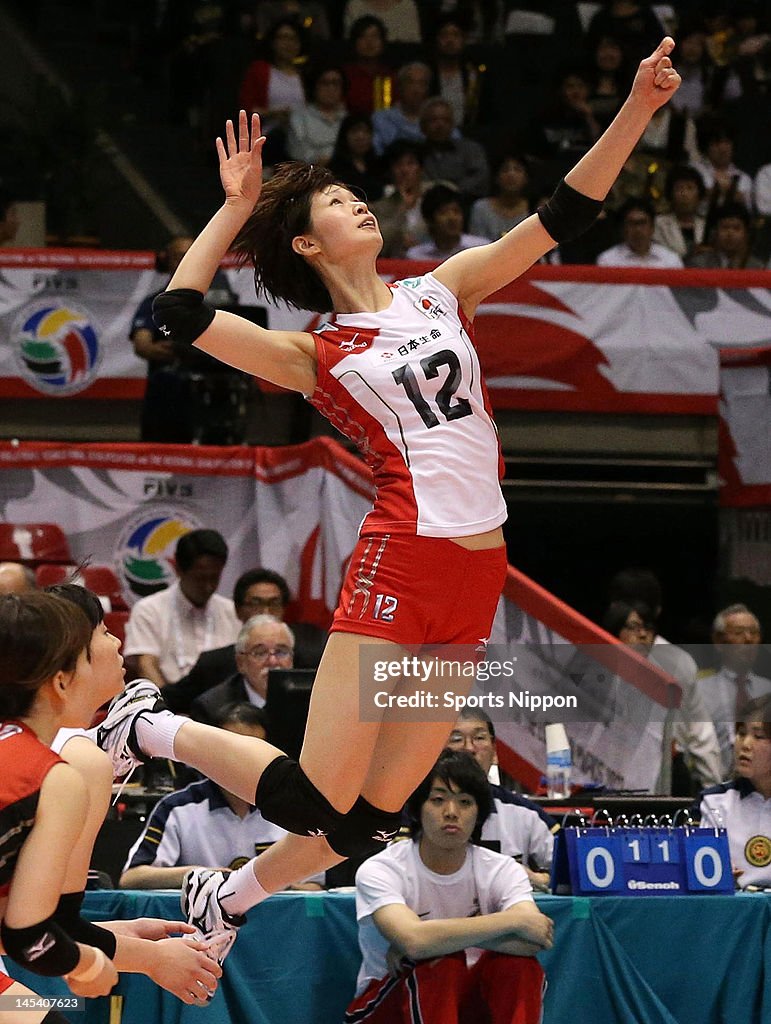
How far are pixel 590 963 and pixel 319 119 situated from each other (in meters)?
7.98

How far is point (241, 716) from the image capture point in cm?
632

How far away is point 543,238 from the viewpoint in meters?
4.70

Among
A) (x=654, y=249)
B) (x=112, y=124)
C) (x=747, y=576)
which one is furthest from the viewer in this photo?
(x=112, y=124)

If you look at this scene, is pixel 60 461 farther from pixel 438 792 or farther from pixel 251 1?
pixel 251 1

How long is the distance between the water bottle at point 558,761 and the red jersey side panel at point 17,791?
3.79 m

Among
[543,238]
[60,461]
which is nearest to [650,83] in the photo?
[543,238]

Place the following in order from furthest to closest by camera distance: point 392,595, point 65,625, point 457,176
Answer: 1. point 457,176
2. point 392,595
3. point 65,625

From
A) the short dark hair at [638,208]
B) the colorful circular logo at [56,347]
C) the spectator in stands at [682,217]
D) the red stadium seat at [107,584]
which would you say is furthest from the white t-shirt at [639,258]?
the red stadium seat at [107,584]

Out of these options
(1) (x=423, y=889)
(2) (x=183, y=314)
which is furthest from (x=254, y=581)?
(2) (x=183, y=314)

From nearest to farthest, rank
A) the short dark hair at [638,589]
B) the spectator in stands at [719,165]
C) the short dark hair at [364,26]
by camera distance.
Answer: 1. the short dark hair at [638,589]
2. the spectator in stands at [719,165]
3. the short dark hair at [364,26]

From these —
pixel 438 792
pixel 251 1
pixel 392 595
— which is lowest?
pixel 438 792

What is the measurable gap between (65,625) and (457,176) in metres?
9.16

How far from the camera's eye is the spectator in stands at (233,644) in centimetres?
784

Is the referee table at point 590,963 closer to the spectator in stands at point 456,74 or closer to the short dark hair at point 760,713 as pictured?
the short dark hair at point 760,713
